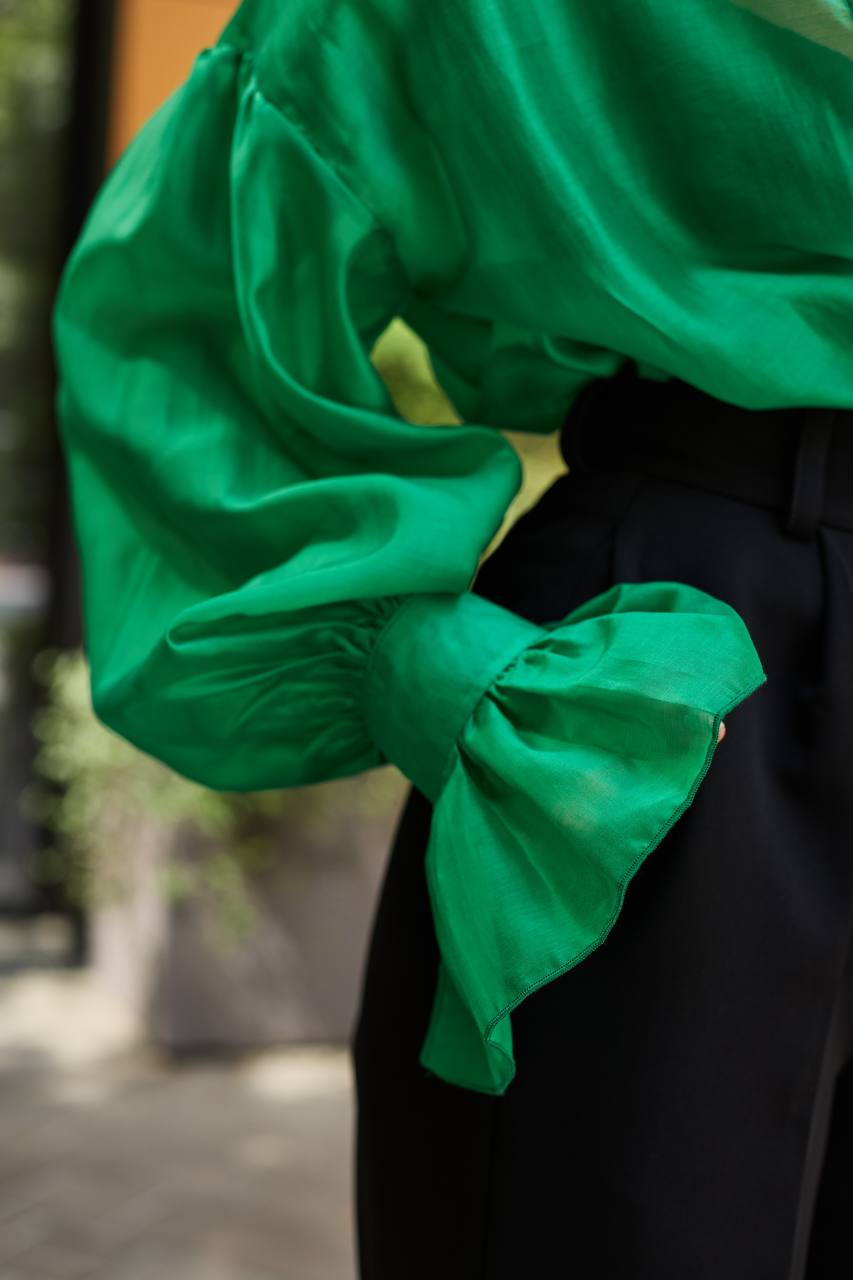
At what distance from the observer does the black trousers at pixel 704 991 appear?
2.57 ft

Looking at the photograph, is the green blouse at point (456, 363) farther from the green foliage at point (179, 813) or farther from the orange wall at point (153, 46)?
the orange wall at point (153, 46)

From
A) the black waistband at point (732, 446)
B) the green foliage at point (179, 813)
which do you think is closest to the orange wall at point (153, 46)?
the green foliage at point (179, 813)

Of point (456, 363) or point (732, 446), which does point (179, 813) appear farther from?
point (732, 446)

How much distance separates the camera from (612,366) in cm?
96

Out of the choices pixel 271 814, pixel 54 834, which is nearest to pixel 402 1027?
pixel 271 814

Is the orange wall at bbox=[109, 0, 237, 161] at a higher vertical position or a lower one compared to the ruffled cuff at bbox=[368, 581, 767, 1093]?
lower

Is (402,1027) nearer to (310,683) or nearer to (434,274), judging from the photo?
(310,683)

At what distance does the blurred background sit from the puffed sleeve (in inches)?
68.3

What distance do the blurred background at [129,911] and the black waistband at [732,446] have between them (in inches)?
75.5

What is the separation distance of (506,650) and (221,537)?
0.24 meters

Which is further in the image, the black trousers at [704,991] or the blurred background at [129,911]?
the blurred background at [129,911]

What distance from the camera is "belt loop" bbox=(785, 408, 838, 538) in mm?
864

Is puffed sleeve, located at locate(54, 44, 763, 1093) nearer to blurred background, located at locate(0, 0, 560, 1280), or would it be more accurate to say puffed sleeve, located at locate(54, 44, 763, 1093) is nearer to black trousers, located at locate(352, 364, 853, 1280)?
black trousers, located at locate(352, 364, 853, 1280)

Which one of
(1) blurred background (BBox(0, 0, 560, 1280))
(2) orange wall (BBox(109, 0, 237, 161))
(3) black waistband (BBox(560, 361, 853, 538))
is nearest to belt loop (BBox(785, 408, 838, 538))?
(3) black waistband (BBox(560, 361, 853, 538))
